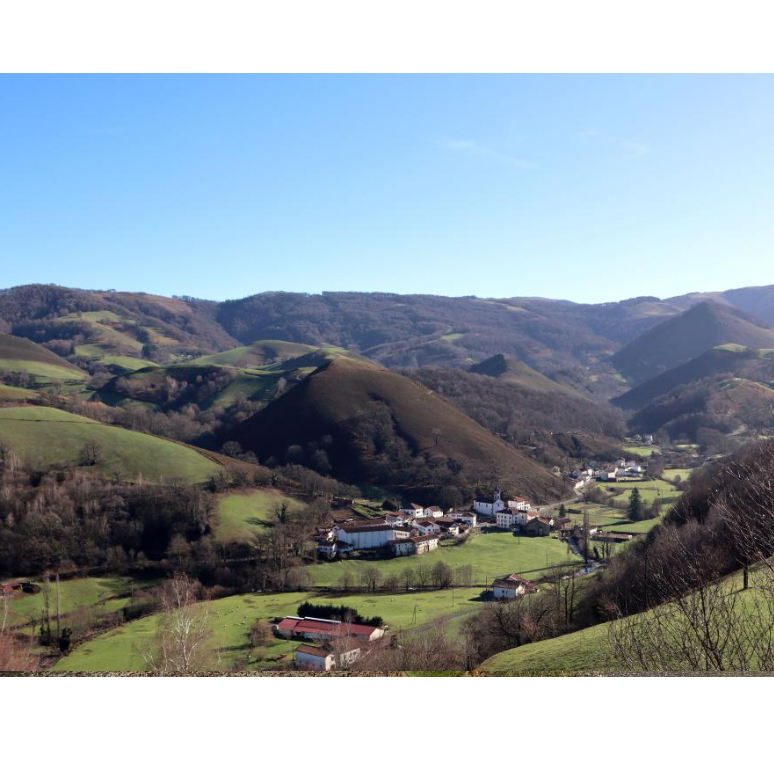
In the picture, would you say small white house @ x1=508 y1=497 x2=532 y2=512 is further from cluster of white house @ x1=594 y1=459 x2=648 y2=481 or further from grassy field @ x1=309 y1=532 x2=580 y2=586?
cluster of white house @ x1=594 y1=459 x2=648 y2=481

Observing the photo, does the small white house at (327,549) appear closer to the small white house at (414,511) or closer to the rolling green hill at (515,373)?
the small white house at (414,511)

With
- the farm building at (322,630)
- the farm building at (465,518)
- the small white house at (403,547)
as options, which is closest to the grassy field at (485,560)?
the small white house at (403,547)

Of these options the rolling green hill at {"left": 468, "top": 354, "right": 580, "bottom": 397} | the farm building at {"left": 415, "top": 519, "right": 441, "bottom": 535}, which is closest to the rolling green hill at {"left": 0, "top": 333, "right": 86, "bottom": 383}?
the rolling green hill at {"left": 468, "top": 354, "right": 580, "bottom": 397}

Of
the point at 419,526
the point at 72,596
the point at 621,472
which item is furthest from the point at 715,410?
the point at 72,596

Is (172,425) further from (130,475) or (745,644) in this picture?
(745,644)

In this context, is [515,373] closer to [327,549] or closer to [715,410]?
[715,410]
